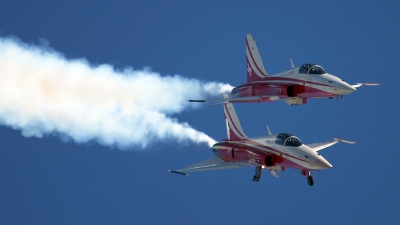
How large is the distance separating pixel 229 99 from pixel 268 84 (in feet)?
8.07

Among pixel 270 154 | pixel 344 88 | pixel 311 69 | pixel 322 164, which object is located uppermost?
pixel 311 69

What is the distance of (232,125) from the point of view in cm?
5050

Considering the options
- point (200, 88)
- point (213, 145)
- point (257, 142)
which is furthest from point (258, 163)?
point (200, 88)

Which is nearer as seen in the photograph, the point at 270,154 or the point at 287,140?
the point at 287,140

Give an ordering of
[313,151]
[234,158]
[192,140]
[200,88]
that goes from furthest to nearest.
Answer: [200,88]
[192,140]
[234,158]
[313,151]

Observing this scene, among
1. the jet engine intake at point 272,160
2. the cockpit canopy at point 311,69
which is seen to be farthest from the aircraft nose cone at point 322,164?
the cockpit canopy at point 311,69

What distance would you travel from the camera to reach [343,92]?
45.3 metres

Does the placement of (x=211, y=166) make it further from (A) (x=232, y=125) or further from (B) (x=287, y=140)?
(B) (x=287, y=140)

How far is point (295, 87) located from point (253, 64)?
204 inches

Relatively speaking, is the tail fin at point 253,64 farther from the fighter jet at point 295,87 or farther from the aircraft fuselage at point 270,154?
the aircraft fuselage at point 270,154

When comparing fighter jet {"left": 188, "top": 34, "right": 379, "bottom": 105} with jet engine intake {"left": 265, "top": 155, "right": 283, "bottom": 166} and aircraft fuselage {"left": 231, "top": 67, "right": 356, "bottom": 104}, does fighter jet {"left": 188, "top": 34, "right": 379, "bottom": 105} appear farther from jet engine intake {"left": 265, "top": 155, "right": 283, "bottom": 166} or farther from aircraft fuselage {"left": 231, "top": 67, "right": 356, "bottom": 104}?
jet engine intake {"left": 265, "top": 155, "right": 283, "bottom": 166}

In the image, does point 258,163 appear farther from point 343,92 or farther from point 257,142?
point 343,92

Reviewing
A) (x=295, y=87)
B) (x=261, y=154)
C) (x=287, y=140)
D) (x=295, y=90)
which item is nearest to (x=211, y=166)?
(x=261, y=154)

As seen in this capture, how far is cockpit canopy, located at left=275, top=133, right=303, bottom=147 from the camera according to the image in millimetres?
45375
